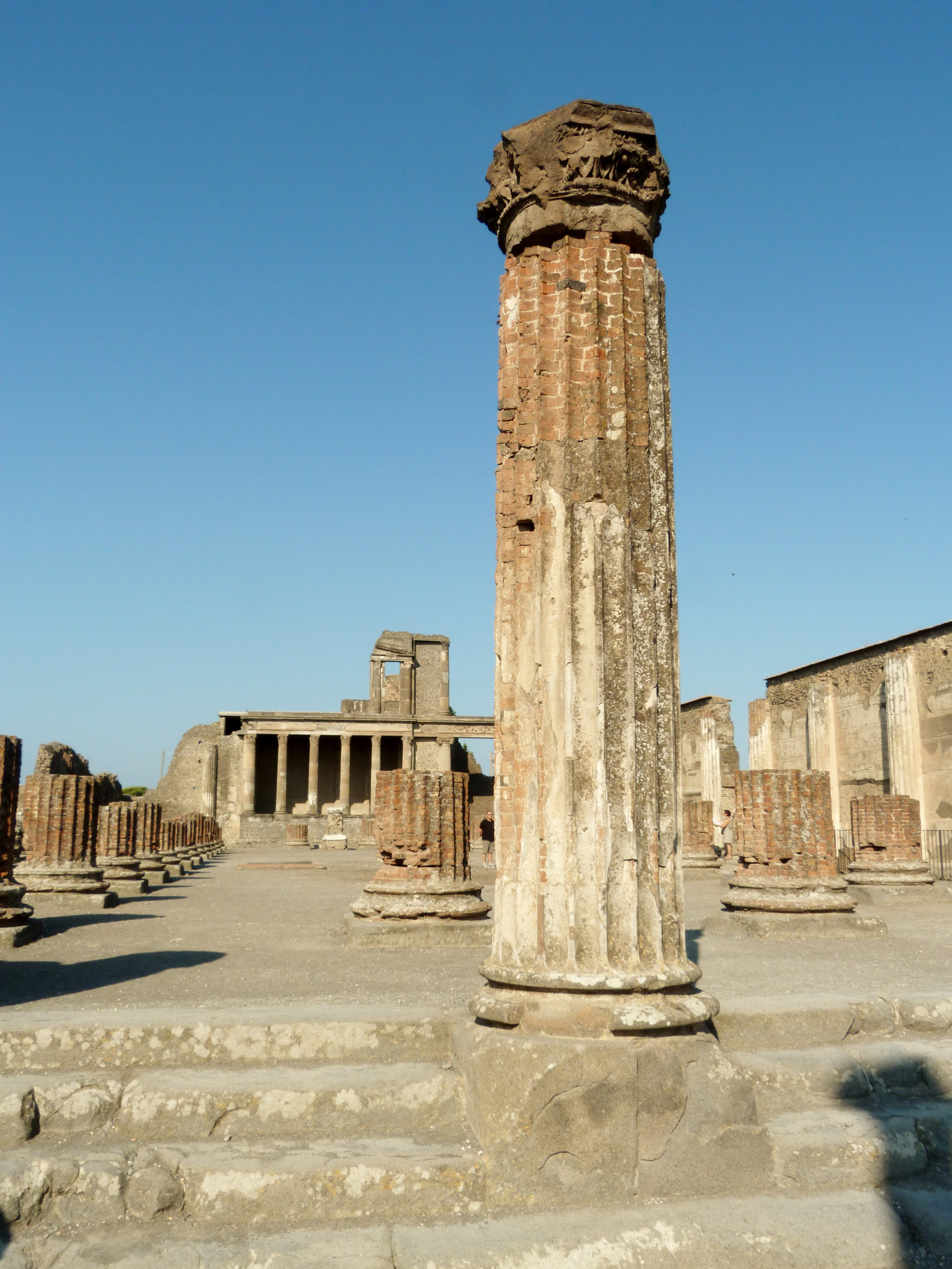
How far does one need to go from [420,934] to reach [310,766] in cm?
3970

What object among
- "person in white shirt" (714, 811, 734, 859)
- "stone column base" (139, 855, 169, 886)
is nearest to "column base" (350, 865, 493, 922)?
"stone column base" (139, 855, 169, 886)

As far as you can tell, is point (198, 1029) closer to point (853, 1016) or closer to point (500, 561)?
point (500, 561)

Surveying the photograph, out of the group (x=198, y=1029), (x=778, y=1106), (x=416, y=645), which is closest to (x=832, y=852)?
(x=778, y=1106)

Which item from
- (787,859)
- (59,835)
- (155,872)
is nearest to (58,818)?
(59,835)

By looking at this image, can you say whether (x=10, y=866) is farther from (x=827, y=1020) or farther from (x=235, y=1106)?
(x=827, y=1020)

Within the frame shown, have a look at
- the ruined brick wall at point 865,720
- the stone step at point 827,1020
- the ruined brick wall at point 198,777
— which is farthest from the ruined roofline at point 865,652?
the ruined brick wall at point 198,777

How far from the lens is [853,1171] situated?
3959 mm

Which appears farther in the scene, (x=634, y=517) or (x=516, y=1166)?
(x=634, y=517)

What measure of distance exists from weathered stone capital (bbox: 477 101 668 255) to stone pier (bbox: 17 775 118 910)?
890 cm

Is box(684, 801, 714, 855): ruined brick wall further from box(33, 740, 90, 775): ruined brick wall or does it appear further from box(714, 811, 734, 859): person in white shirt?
box(33, 740, 90, 775): ruined brick wall

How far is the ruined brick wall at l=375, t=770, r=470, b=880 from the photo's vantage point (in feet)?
29.8

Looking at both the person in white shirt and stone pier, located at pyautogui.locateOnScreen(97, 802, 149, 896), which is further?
the person in white shirt

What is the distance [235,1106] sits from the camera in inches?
156

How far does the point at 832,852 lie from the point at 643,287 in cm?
700
